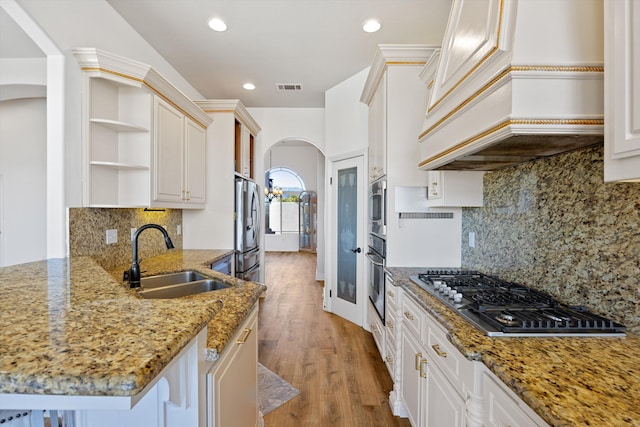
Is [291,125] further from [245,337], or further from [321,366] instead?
[245,337]

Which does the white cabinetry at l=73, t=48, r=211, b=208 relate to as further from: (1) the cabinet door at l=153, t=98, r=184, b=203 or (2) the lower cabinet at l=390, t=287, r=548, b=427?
(2) the lower cabinet at l=390, t=287, r=548, b=427

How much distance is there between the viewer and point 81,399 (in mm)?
567

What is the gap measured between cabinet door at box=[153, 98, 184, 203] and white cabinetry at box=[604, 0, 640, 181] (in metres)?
2.77

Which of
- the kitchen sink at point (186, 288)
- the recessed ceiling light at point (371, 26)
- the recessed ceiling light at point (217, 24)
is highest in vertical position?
the recessed ceiling light at point (371, 26)

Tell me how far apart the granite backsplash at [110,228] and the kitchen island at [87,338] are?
3.43ft

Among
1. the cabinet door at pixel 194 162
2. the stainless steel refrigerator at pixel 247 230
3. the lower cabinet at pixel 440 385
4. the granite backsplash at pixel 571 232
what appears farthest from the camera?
the stainless steel refrigerator at pixel 247 230

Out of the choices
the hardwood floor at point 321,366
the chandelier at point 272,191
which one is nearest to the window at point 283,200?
the chandelier at point 272,191

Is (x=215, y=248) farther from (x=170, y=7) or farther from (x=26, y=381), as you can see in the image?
(x=26, y=381)

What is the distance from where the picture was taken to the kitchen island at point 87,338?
0.51 metres

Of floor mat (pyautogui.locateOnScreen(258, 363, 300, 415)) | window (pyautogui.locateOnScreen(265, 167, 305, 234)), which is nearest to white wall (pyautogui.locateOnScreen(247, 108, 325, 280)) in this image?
floor mat (pyautogui.locateOnScreen(258, 363, 300, 415))

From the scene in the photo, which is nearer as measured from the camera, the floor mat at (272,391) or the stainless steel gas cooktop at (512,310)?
the stainless steel gas cooktop at (512,310)

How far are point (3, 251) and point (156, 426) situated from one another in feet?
11.1

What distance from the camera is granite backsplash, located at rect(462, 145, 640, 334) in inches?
47.2

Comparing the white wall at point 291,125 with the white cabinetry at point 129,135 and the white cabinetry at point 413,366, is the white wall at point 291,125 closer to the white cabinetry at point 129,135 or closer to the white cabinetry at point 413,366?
the white cabinetry at point 129,135
